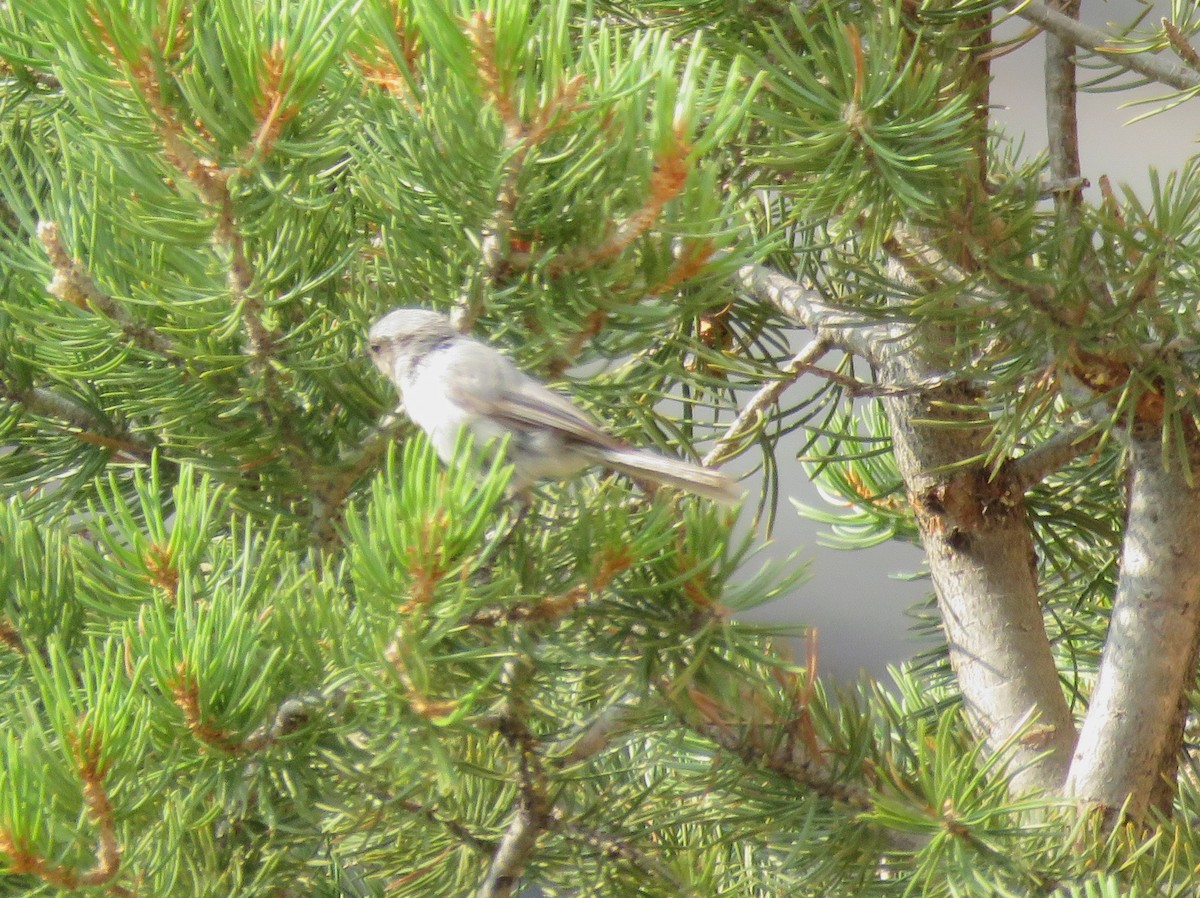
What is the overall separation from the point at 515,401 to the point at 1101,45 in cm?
35

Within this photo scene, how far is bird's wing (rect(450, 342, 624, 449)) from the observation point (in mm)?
573

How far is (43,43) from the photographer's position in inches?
18.1

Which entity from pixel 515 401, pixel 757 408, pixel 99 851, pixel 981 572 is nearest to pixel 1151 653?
pixel 981 572

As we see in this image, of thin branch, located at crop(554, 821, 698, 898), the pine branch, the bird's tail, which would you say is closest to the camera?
the pine branch

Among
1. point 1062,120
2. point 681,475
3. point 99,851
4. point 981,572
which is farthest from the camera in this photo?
point 981,572

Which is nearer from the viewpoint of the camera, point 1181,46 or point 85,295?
point 85,295

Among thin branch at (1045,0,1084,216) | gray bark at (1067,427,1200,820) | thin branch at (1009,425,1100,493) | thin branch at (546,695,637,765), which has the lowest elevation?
thin branch at (546,695,637,765)

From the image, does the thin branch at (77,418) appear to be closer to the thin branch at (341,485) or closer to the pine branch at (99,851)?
the thin branch at (341,485)

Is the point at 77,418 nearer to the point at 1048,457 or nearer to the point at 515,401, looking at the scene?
the point at 515,401

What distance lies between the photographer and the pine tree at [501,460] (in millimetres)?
432

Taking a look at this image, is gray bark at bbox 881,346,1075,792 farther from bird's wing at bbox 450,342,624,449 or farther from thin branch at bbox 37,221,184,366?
thin branch at bbox 37,221,184,366

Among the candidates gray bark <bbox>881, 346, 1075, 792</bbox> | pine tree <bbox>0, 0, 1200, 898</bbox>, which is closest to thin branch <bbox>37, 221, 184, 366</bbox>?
pine tree <bbox>0, 0, 1200, 898</bbox>

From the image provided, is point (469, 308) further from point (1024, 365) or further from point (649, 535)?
point (1024, 365)

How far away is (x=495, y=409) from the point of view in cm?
59
